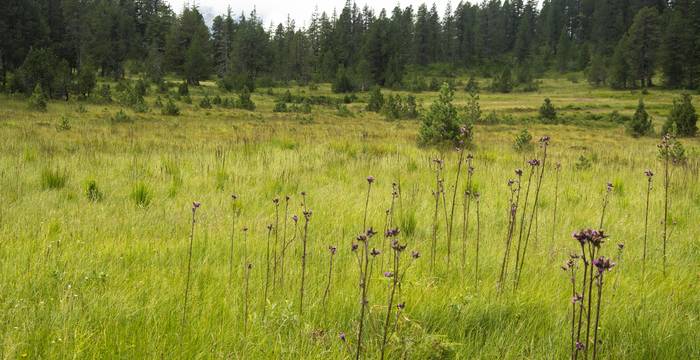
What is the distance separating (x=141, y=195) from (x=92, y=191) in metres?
0.57

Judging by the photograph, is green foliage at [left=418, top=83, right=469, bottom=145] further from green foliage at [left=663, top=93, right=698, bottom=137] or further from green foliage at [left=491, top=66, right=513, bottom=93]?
green foliage at [left=491, top=66, right=513, bottom=93]

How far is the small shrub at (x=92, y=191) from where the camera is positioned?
5048mm

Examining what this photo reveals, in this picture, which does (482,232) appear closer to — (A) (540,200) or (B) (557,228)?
(B) (557,228)

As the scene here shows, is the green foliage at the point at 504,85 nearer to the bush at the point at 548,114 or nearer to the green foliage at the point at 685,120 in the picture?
the bush at the point at 548,114

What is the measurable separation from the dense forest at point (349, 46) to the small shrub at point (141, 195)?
3284 cm

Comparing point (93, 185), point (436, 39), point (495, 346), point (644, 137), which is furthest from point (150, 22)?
point (495, 346)

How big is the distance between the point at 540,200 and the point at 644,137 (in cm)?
2409

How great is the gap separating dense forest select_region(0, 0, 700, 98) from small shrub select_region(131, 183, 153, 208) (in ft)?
108

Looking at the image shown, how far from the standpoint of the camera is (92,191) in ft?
16.9

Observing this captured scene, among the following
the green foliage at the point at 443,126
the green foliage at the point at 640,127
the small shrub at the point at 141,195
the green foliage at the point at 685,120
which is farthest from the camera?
the green foliage at the point at 685,120

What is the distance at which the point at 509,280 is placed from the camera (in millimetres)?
3102

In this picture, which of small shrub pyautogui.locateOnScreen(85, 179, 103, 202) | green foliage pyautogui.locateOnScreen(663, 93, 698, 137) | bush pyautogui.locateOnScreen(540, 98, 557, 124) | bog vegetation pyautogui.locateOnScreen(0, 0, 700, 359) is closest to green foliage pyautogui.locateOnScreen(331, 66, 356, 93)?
bush pyautogui.locateOnScreen(540, 98, 557, 124)

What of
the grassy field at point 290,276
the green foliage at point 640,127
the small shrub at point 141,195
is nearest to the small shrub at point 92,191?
the grassy field at point 290,276

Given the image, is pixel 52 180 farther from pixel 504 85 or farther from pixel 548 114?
pixel 504 85
